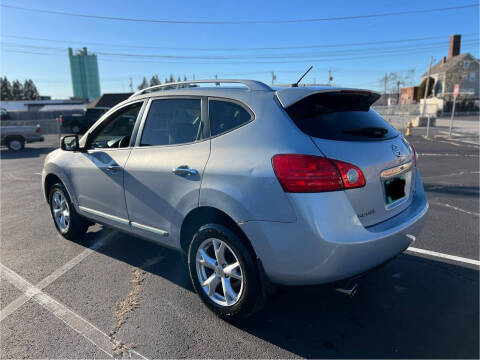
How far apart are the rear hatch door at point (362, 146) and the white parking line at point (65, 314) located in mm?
1916

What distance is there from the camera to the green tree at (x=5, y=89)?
104 meters

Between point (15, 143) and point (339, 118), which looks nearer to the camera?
point (339, 118)

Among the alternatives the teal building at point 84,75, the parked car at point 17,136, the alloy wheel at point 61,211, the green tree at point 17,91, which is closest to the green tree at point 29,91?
the green tree at point 17,91

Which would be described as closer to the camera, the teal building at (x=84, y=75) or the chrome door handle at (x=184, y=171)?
the chrome door handle at (x=184, y=171)

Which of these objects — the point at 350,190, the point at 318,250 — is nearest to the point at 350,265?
the point at 318,250

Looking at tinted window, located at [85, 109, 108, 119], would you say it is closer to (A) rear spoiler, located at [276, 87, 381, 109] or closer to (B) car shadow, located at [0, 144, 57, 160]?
(B) car shadow, located at [0, 144, 57, 160]

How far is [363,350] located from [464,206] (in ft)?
15.0

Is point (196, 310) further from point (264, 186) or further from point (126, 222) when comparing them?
point (264, 186)

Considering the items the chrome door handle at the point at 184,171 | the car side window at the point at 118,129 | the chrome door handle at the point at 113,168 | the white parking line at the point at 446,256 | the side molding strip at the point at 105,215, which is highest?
the car side window at the point at 118,129

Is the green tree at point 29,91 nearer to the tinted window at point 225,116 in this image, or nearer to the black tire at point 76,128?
the black tire at point 76,128

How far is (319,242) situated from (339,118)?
1.01m

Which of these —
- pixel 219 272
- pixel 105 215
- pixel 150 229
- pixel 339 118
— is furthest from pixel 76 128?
pixel 339 118

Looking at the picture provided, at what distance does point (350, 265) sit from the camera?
229 centimetres

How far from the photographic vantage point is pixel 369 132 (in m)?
2.72
